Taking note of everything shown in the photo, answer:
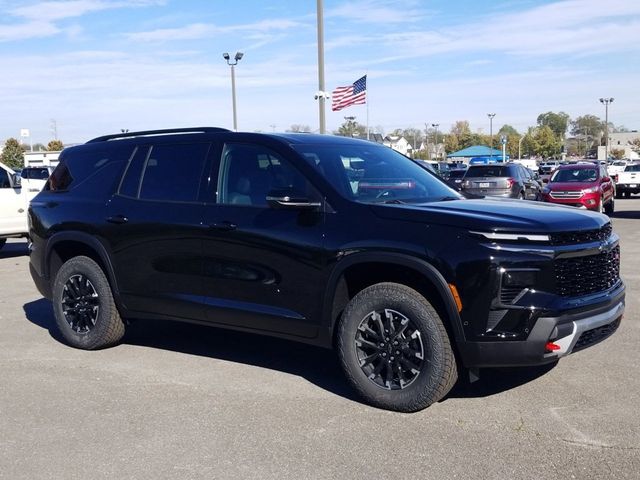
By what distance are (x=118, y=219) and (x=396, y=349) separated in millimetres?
2834

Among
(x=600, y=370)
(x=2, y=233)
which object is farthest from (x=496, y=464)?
(x=2, y=233)

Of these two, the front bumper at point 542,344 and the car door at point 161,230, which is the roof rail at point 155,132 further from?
the front bumper at point 542,344

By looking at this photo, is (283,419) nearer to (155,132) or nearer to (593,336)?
(593,336)

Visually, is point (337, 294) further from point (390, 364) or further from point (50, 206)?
point (50, 206)

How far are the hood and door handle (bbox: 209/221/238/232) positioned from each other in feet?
3.84

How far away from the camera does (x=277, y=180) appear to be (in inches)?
214

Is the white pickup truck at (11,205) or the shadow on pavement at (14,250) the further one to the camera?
the shadow on pavement at (14,250)

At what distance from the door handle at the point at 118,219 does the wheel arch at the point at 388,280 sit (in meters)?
2.15

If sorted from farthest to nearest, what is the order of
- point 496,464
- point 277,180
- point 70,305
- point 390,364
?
point 70,305
point 277,180
point 390,364
point 496,464

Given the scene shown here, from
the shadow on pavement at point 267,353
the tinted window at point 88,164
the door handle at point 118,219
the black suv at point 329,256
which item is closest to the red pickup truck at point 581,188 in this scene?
the shadow on pavement at point 267,353

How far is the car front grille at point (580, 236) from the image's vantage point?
176 inches

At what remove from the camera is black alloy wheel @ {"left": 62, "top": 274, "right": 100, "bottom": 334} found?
21.4ft

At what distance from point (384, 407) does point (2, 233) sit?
1100cm

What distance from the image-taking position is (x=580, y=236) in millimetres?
4641
